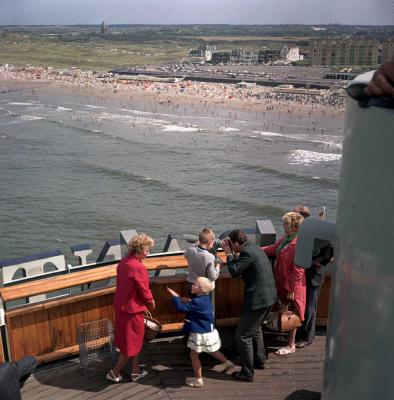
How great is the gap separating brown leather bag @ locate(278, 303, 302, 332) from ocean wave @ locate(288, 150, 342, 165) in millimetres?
35237

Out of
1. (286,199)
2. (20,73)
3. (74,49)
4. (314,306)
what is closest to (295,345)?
(314,306)

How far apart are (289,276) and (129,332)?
5.09ft

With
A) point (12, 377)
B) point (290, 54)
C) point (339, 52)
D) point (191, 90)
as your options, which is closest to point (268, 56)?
point (290, 54)

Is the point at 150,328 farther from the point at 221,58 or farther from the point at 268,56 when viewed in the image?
the point at 268,56

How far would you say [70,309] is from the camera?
5203 mm

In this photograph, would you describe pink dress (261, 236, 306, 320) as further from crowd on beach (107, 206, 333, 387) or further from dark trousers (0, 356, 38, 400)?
dark trousers (0, 356, 38, 400)

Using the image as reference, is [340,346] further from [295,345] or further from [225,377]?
[295,345]

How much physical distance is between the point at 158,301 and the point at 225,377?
3.46 ft

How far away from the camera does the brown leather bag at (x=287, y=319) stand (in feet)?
17.0

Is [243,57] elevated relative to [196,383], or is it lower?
elevated

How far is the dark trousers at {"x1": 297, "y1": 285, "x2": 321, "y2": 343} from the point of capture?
5461 mm

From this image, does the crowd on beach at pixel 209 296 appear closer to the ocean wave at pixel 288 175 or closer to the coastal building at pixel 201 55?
the ocean wave at pixel 288 175

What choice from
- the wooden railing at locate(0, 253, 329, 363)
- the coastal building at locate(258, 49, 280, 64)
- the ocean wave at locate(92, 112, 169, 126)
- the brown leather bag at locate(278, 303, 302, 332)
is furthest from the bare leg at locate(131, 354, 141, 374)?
the coastal building at locate(258, 49, 280, 64)

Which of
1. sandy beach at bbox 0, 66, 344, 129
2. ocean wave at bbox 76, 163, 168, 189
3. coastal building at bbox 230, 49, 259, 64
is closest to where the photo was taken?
ocean wave at bbox 76, 163, 168, 189
